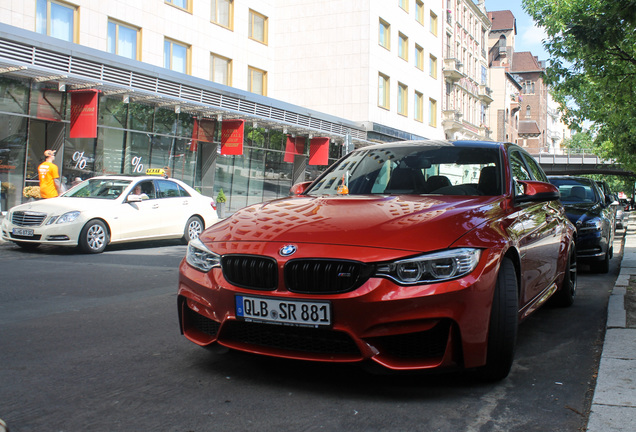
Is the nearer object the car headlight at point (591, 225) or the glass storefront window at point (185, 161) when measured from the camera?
the car headlight at point (591, 225)

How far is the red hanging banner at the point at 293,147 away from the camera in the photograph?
2942 centimetres

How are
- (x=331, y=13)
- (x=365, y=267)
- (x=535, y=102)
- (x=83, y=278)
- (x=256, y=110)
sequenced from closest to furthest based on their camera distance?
(x=365, y=267), (x=83, y=278), (x=256, y=110), (x=331, y=13), (x=535, y=102)

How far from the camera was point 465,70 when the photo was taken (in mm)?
53031

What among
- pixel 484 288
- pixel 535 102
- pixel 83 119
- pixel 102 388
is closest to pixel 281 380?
pixel 102 388

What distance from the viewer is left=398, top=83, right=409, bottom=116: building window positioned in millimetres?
38625

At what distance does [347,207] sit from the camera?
402cm

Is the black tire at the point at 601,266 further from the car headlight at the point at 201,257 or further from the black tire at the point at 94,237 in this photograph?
the black tire at the point at 94,237

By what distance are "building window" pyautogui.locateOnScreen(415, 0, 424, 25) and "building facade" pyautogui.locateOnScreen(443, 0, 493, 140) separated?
4.76 m

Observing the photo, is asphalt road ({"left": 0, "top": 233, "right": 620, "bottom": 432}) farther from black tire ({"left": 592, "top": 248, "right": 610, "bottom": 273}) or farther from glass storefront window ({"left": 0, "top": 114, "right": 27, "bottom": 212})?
glass storefront window ({"left": 0, "top": 114, "right": 27, "bottom": 212})

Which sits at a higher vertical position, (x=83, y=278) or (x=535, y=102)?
(x=535, y=102)

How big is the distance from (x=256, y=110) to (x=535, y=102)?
Result: 95.5m

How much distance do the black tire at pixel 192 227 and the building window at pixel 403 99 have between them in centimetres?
2610

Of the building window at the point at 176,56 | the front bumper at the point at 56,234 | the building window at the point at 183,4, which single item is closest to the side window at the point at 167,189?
the front bumper at the point at 56,234

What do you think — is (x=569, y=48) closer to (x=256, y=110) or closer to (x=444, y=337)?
(x=256, y=110)
